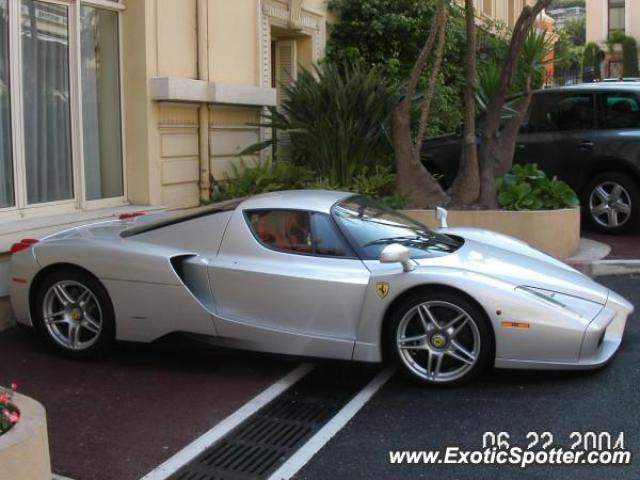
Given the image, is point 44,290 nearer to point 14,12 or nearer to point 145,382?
point 145,382

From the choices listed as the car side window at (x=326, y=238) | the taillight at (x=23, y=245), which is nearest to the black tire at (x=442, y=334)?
the car side window at (x=326, y=238)

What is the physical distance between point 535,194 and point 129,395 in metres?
5.57

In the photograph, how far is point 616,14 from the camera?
49.4 m

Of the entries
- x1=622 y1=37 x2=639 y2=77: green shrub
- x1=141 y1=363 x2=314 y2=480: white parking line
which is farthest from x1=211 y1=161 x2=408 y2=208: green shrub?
x1=622 y1=37 x2=639 y2=77: green shrub

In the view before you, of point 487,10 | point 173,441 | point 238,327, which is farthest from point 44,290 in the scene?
point 487,10

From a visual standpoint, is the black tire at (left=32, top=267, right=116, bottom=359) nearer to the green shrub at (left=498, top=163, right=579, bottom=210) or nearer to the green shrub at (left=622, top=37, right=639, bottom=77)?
the green shrub at (left=498, top=163, right=579, bottom=210)

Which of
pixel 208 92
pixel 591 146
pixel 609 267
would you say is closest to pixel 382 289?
pixel 609 267

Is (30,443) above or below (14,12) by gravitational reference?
below

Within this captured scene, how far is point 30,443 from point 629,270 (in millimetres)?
6491

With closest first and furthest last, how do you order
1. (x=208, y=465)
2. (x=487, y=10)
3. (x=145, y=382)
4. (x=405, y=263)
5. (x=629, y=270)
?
1. (x=208, y=465)
2. (x=405, y=263)
3. (x=145, y=382)
4. (x=629, y=270)
5. (x=487, y=10)

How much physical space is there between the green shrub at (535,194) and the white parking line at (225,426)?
4266 millimetres

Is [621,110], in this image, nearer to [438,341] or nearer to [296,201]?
[296,201]

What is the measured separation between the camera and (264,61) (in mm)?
10805

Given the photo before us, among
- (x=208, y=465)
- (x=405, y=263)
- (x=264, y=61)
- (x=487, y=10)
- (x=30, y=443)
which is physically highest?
(x=487, y=10)
